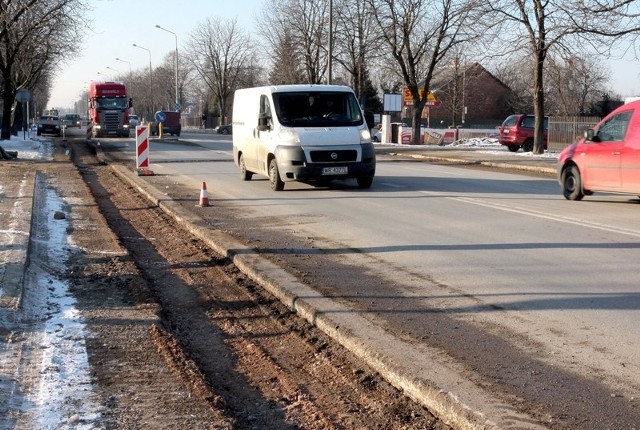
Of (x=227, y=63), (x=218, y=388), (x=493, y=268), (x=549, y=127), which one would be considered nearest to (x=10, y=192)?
(x=493, y=268)

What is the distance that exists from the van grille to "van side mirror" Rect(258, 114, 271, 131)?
140 centimetres

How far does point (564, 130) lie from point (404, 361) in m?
30.7

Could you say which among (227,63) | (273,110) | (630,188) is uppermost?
(227,63)

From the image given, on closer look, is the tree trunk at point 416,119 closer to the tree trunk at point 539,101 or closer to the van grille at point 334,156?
the tree trunk at point 539,101

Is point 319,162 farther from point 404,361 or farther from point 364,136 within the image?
point 404,361

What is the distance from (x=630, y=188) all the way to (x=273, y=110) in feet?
23.5

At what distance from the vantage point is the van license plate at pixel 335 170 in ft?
53.0

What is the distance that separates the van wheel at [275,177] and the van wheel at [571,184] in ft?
18.1

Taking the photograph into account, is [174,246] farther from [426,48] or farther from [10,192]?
[426,48]

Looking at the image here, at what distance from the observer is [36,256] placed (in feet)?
29.7

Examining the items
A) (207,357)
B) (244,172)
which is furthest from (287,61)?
(207,357)

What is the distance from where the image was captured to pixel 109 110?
171 feet

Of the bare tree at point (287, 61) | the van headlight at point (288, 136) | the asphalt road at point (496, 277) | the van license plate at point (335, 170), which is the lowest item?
the asphalt road at point (496, 277)

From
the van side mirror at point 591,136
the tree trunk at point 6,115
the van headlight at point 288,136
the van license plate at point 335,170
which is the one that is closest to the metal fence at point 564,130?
the van license plate at point 335,170
